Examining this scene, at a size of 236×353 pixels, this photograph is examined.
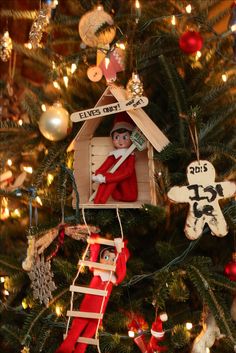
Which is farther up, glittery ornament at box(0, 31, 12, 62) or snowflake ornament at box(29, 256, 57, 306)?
glittery ornament at box(0, 31, 12, 62)

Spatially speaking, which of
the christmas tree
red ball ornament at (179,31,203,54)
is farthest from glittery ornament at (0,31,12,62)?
red ball ornament at (179,31,203,54)

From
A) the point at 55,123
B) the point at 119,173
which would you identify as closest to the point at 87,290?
the point at 119,173

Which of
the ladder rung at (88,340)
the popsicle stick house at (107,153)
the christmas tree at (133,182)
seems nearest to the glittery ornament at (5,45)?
the christmas tree at (133,182)

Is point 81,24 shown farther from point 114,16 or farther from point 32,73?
point 32,73

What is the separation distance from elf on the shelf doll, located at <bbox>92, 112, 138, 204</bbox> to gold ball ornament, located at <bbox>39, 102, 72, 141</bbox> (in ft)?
0.36

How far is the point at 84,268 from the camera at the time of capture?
0.91 m

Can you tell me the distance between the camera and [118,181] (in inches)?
37.3

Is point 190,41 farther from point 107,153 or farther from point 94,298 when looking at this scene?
point 94,298

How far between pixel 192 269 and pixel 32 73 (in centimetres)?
125

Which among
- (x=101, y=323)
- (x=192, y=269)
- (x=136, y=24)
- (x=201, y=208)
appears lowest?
(x=101, y=323)

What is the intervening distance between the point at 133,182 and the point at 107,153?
111mm

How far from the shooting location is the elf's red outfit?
37.2 inches

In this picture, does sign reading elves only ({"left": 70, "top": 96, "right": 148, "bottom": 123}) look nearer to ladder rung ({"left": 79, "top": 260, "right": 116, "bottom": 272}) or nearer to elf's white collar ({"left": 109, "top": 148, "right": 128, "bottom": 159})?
elf's white collar ({"left": 109, "top": 148, "right": 128, "bottom": 159})

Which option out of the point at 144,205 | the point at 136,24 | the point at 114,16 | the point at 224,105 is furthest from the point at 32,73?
the point at 144,205
